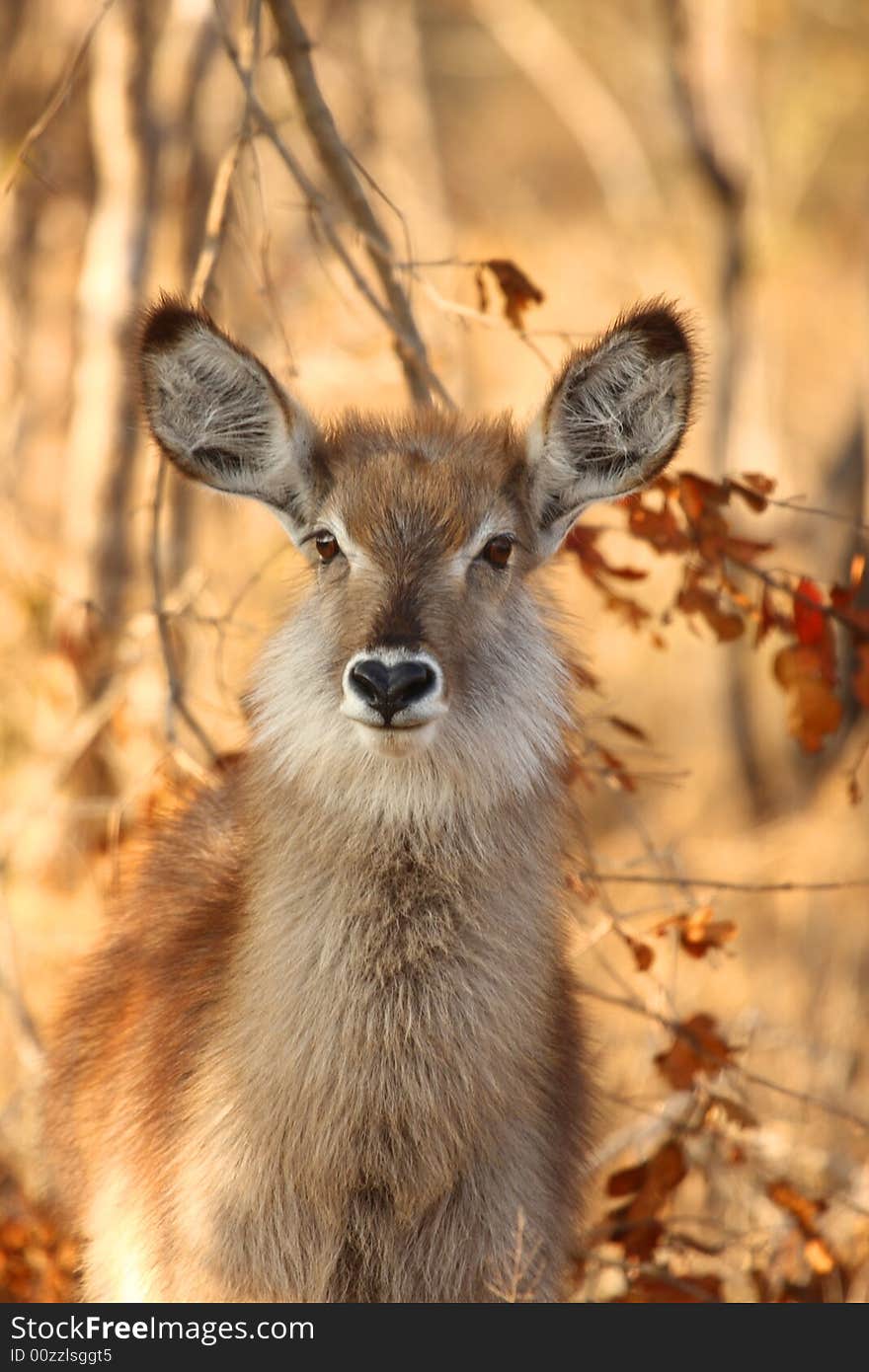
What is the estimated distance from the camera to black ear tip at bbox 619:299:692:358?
182 inches

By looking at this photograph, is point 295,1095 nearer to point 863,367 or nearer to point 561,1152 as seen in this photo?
point 561,1152

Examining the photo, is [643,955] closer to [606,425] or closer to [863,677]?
[863,677]

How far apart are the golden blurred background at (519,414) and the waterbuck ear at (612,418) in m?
0.42

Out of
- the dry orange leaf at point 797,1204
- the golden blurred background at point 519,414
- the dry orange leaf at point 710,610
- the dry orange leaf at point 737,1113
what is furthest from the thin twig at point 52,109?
the dry orange leaf at point 797,1204

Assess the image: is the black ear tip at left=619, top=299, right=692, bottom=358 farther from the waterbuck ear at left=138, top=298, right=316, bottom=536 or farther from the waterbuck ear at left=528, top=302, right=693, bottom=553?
the waterbuck ear at left=138, top=298, right=316, bottom=536

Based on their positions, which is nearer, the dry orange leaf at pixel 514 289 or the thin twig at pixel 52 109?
the thin twig at pixel 52 109

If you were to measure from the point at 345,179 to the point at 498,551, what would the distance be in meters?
1.70

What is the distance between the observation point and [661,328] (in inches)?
183

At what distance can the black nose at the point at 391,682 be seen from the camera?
13.3ft

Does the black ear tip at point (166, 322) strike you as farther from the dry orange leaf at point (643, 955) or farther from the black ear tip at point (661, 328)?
the dry orange leaf at point (643, 955)

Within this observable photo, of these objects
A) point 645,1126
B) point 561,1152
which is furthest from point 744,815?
point 561,1152

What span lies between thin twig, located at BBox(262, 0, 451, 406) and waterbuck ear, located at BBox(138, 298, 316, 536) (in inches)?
37.0

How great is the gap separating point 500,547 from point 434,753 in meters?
0.66

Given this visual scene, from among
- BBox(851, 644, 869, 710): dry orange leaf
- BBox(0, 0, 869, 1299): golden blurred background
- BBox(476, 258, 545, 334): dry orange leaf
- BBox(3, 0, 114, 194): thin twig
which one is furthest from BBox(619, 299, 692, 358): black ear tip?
BBox(3, 0, 114, 194): thin twig
